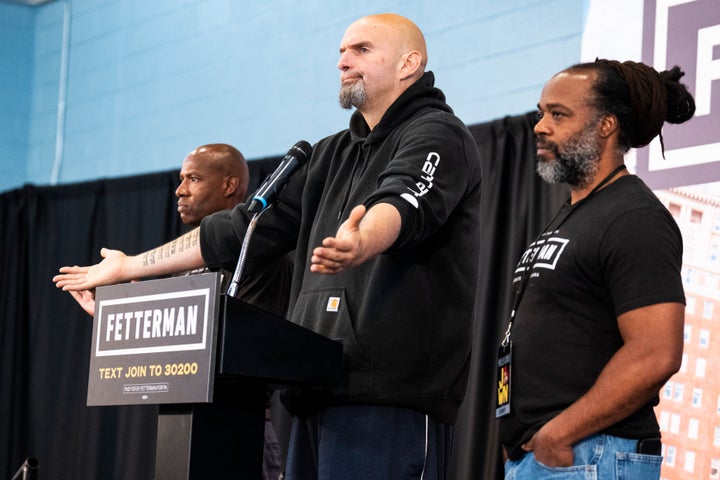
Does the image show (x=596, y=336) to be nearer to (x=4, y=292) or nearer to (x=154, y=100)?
(x=154, y=100)

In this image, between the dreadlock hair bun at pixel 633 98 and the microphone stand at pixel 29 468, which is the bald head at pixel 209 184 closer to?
the microphone stand at pixel 29 468

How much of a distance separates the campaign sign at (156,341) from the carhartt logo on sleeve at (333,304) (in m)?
0.40

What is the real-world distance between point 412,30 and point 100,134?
13.6ft

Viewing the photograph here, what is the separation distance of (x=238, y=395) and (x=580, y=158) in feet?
2.55

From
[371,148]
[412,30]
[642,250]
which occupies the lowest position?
[642,250]

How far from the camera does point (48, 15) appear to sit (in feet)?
21.5

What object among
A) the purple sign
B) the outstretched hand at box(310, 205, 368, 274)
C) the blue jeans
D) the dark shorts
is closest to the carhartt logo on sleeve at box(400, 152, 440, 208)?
the outstretched hand at box(310, 205, 368, 274)

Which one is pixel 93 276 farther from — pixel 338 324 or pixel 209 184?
pixel 209 184

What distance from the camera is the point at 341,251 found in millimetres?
1612

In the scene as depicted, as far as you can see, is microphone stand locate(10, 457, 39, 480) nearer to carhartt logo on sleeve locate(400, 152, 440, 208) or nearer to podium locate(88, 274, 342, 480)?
podium locate(88, 274, 342, 480)

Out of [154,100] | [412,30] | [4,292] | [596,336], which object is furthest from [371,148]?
[4,292]

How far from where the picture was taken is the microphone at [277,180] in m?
1.98

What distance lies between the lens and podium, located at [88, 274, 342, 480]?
63.3 inches

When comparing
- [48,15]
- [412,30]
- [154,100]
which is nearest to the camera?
[412,30]
